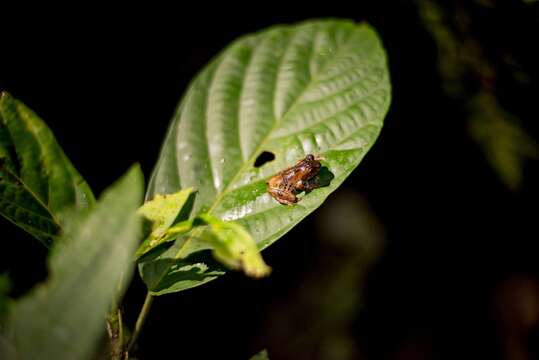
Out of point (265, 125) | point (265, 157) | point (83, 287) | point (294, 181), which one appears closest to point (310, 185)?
point (294, 181)

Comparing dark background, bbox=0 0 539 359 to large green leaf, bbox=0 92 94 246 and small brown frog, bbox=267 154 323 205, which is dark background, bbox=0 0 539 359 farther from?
small brown frog, bbox=267 154 323 205

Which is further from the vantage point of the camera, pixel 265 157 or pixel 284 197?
pixel 265 157

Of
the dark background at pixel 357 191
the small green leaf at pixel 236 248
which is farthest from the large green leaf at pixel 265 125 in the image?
the dark background at pixel 357 191

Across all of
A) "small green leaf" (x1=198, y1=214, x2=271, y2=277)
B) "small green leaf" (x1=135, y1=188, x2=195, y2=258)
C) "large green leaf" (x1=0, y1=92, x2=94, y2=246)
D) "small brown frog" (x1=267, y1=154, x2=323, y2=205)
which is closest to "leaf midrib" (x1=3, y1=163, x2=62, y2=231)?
"large green leaf" (x1=0, y1=92, x2=94, y2=246)

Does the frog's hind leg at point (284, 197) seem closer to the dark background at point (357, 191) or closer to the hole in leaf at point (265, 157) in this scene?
the hole in leaf at point (265, 157)

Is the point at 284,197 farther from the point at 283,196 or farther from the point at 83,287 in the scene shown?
the point at 83,287

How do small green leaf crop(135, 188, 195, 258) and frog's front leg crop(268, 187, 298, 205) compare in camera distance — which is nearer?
small green leaf crop(135, 188, 195, 258)

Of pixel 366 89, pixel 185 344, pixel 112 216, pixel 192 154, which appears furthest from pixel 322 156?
pixel 185 344

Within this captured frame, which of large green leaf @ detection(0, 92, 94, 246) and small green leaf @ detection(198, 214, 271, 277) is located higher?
large green leaf @ detection(0, 92, 94, 246)
